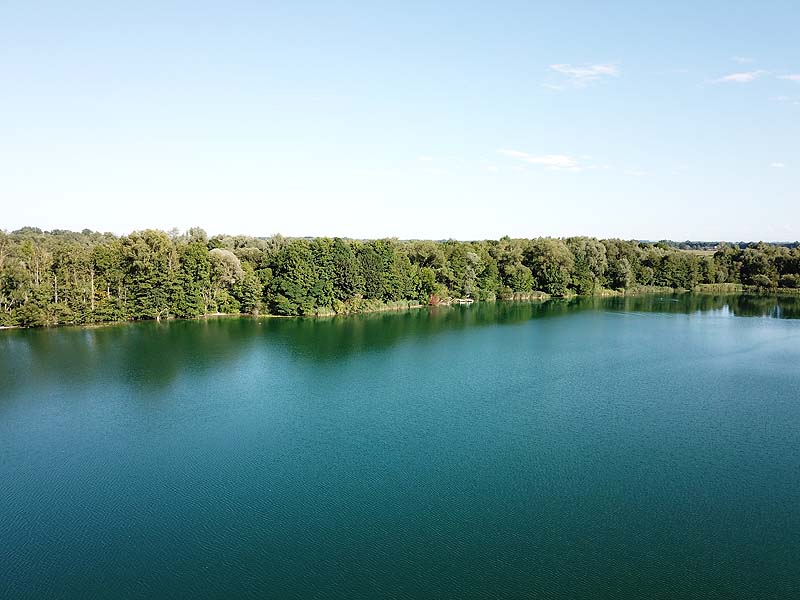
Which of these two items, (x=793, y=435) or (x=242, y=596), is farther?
(x=793, y=435)

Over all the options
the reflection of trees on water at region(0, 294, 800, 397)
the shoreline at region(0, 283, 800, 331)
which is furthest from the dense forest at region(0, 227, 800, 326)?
the reflection of trees on water at region(0, 294, 800, 397)

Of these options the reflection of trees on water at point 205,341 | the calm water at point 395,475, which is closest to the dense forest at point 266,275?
the reflection of trees on water at point 205,341

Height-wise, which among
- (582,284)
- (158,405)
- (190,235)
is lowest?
(158,405)

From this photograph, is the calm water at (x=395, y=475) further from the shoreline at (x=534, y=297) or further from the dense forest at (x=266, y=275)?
the shoreline at (x=534, y=297)

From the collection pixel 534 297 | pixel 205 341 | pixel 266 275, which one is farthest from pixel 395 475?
pixel 534 297

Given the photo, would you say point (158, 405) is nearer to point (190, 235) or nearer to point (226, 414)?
point (226, 414)

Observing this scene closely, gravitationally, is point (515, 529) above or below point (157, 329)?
below

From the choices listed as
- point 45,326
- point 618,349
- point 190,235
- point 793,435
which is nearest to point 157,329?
point 45,326

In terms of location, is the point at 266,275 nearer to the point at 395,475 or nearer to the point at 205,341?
the point at 205,341
